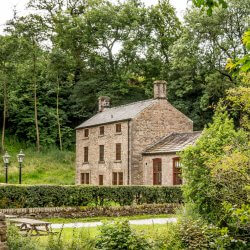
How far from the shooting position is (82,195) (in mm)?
22109

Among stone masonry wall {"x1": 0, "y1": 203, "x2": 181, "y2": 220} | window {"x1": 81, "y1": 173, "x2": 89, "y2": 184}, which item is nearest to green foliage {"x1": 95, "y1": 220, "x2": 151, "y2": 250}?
stone masonry wall {"x1": 0, "y1": 203, "x2": 181, "y2": 220}

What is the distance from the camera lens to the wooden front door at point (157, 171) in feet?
102

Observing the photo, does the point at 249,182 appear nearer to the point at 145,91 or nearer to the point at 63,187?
the point at 63,187

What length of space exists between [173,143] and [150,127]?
2.67 meters

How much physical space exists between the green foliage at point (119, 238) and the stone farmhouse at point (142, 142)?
62.0 feet

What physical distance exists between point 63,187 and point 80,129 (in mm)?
17979

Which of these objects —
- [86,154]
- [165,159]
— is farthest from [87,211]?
[86,154]

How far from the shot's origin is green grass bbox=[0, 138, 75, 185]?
1451 inches

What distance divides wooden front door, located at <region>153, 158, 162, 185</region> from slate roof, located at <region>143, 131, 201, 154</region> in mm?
658

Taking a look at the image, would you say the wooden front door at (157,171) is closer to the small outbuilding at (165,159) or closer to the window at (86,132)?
the small outbuilding at (165,159)

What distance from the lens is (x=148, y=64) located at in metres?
46.1

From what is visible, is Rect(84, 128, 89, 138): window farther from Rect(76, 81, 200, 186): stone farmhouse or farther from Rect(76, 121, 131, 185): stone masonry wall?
Rect(76, 81, 200, 186): stone farmhouse

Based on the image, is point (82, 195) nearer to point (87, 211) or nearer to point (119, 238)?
point (87, 211)

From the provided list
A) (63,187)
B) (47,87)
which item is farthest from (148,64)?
(63,187)
